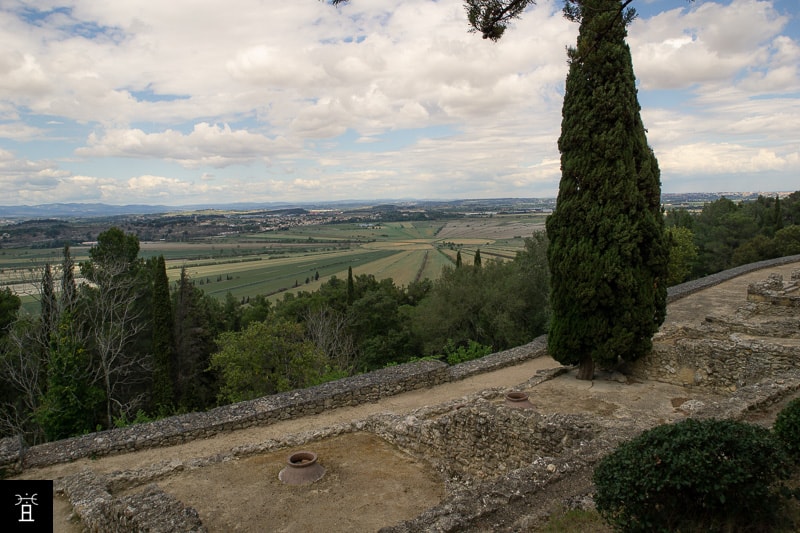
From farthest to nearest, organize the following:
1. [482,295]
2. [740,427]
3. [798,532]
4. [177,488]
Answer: [482,295] < [177,488] < [740,427] < [798,532]

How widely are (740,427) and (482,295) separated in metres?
20.7

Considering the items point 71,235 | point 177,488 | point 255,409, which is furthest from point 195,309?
point 71,235

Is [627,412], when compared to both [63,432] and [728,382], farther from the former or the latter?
[63,432]

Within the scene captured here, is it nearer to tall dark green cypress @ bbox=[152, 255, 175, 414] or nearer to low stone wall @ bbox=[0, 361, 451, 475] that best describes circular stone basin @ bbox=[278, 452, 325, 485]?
low stone wall @ bbox=[0, 361, 451, 475]

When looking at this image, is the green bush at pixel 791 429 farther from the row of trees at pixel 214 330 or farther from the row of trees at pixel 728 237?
the row of trees at pixel 728 237

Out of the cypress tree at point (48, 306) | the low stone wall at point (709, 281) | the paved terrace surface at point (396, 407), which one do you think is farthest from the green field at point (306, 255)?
the low stone wall at point (709, 281)

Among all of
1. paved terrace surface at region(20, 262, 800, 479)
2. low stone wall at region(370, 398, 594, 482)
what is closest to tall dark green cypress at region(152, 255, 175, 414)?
paved terrace surface at region(20, 262, 800, 479)

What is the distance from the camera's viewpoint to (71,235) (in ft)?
202

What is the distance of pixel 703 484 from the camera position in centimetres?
362

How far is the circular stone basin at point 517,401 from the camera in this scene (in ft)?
30.0

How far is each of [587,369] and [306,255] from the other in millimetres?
73975
